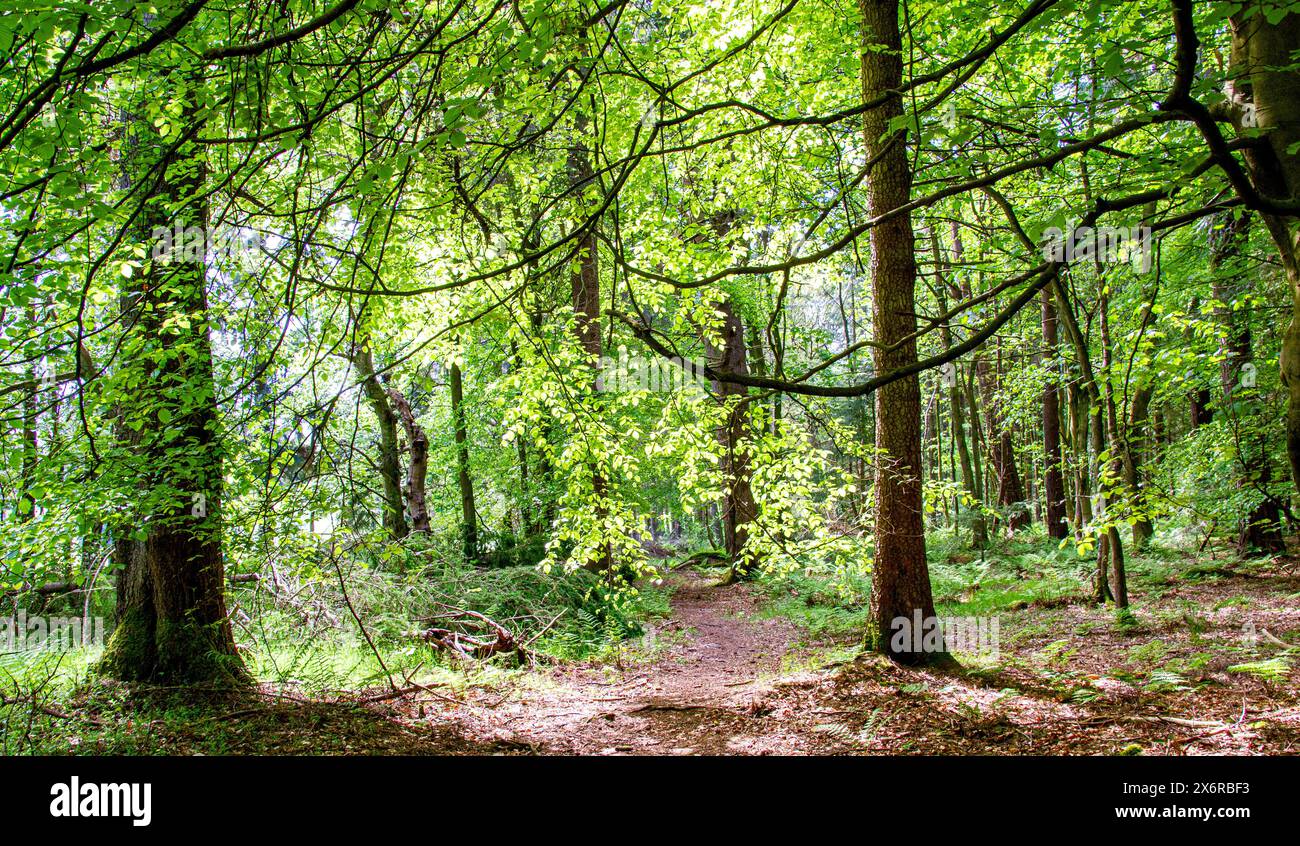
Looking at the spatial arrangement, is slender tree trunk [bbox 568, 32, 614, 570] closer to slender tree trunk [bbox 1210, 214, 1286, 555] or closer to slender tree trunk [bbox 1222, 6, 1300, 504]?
slender tree trunk [bbox 1222, 6, 1300, 504]

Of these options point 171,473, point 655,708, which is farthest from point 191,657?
point 655,708

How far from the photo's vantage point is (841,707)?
214 inches

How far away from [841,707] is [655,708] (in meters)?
1.71

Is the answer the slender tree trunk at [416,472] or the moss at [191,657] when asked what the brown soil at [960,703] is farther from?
the slender tree trunk at [416,472]

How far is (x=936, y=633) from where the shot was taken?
6.20 metres

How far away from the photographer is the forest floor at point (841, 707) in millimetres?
4445

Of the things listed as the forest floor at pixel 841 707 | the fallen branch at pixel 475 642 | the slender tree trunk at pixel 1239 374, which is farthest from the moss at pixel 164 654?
the slender tree trunk at pixel 1239 374

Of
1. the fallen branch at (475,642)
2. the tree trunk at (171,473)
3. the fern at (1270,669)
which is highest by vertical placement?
the tree trunk at (171,473)

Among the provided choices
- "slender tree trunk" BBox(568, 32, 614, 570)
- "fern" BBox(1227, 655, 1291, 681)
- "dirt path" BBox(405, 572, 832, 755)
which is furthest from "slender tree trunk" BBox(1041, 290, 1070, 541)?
"fern" BBox(1227, 655, 1291, 681)

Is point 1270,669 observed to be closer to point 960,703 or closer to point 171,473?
point 960,703

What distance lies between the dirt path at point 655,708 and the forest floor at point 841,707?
3cm

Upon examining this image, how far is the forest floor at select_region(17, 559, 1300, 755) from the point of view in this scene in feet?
14.6

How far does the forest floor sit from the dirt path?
3 cm
